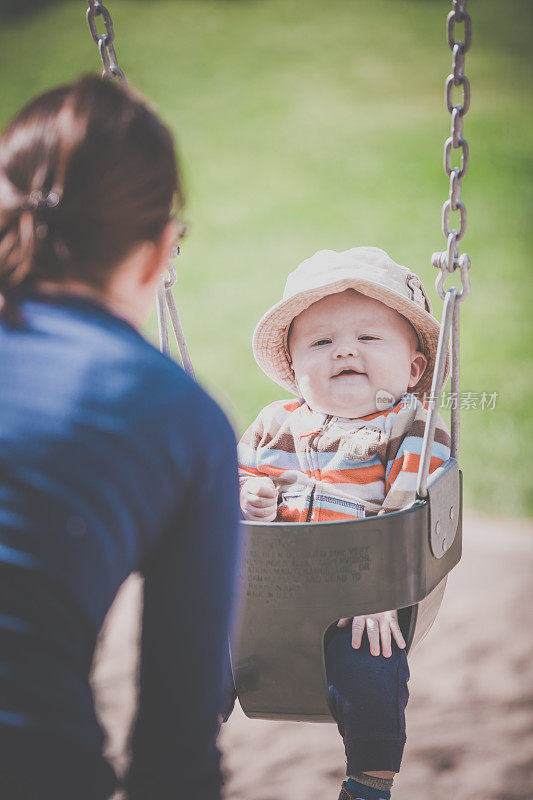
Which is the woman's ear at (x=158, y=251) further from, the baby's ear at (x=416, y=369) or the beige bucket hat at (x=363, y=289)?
the baby's ear at (x=416, y=369)

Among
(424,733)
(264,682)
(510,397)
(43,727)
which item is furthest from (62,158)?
(510,397)

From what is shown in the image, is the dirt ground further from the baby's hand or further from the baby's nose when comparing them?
the baby's nose

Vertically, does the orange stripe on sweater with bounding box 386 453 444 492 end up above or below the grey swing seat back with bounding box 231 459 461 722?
above

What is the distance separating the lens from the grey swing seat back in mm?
1240

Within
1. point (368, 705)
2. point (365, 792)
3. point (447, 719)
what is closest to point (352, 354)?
point (368, 705)

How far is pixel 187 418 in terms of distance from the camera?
0.79 m

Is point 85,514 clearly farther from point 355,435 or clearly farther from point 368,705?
point 355,435

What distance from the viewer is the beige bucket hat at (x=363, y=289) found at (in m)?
1.58

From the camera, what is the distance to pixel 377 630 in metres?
1.41

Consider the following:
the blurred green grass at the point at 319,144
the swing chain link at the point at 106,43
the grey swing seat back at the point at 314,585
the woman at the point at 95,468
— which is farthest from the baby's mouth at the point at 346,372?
the blurred green grass at the point at 319,144

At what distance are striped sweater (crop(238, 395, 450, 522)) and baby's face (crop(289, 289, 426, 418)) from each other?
36mm

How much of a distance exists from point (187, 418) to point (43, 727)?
255 millimetres

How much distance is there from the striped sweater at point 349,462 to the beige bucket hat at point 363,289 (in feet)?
0.42

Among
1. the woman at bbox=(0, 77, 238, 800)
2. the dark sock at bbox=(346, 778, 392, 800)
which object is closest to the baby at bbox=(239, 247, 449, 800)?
the dark sock at bbox=(346, 778, 392, 800)
